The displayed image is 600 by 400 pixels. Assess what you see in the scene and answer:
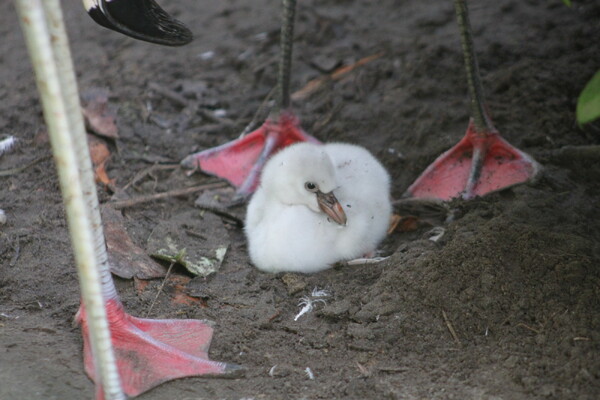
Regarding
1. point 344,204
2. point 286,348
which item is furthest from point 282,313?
point 344,204

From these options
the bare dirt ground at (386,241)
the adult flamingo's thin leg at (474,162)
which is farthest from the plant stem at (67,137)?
the adult flamingo's thin leg at (474,162)

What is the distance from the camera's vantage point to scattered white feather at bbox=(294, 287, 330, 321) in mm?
2990

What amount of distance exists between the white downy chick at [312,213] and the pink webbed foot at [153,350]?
2.45ft

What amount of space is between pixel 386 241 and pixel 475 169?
1.81ft

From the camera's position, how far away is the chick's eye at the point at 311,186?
3.52m

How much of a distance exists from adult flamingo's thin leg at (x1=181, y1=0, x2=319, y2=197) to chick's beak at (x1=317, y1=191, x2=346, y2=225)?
65 centimetres

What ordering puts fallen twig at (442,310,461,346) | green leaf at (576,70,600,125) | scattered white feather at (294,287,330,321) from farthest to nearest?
1. scattered white feather at (294,287,330,321)
2. fallen twig at (442,310,461,346)
3. green leaf at (576,70,600,125)

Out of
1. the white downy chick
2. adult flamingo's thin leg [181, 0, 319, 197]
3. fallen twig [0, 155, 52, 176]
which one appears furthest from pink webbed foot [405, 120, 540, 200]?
fallen twig [0, 155, 52, 176]

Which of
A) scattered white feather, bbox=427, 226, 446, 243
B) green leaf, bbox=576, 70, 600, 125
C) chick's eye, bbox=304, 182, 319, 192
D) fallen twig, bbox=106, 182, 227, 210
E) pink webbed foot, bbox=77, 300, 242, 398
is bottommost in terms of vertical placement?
scattered white feather, bbox=427, 226, 446, 243

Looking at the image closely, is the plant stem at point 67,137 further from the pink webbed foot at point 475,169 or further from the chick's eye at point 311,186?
the pink webbed foot at point 475,169

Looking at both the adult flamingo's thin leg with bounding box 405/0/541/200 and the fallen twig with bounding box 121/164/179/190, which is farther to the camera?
the fallen twig with bounding box 121/164/179/190

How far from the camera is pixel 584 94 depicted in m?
2.20

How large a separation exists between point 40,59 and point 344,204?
1.95 metres

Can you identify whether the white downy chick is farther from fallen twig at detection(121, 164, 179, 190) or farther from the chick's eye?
fallen twig at detection(121, 164, 179, 190)
